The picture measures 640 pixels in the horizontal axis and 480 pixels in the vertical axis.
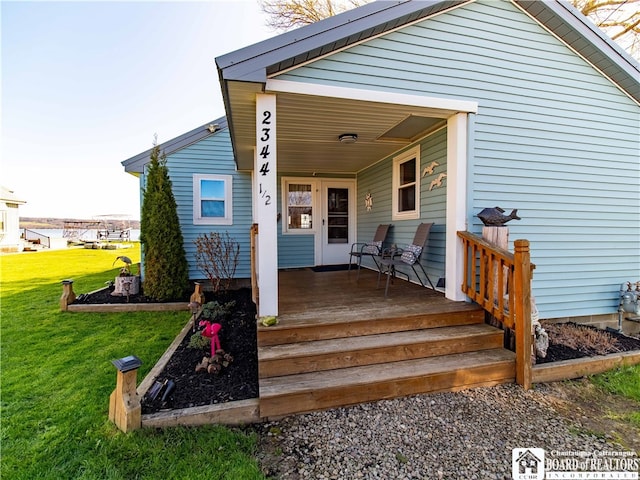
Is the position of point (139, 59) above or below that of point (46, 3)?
above

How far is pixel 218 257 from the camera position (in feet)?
20.4

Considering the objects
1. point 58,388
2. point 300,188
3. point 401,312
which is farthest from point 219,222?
point 401,312

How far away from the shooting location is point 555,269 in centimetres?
418

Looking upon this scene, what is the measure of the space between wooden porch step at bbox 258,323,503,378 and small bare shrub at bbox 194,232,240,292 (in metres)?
3.78

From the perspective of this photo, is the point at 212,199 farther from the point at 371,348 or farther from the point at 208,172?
the point at 371,348

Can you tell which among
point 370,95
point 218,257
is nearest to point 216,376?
point 370,95

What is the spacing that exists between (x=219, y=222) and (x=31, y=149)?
19801 mm

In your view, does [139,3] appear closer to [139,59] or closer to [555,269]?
[139,59]

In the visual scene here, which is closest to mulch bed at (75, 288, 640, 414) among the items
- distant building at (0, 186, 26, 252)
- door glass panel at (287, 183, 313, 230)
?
door glass panel at (287, 183, 313, 230)

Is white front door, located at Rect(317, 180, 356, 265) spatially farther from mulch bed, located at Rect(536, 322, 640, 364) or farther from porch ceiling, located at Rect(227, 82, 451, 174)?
mulch bed, located at Rect(536, 322, 640, 364)

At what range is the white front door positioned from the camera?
6.92 meters

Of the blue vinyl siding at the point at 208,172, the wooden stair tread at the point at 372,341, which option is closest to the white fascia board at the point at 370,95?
the wooden stair tread at the point at 372,341

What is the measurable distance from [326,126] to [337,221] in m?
3.23

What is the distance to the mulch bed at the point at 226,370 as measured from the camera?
7.53 feet
